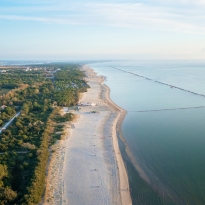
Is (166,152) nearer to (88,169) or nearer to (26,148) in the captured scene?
(88,169)

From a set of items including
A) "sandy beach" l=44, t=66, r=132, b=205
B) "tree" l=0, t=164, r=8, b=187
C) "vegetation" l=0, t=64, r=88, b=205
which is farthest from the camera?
"tree" l=0, t=164, r=8, b=187

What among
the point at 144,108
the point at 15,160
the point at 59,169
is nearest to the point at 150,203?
the point at 59,169

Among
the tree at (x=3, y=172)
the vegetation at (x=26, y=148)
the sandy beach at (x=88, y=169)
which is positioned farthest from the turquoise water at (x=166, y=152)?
the tree at (x=3, y=172)

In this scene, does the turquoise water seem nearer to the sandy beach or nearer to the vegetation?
the sandy beach

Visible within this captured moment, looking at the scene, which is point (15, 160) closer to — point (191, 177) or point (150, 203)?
point (150, 203)

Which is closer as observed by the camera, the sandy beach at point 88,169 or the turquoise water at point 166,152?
the sandy beach at point 88,169

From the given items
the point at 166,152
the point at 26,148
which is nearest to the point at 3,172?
the point at 26,148

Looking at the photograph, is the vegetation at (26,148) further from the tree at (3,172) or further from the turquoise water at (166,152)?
the turquoise water at (166,152)

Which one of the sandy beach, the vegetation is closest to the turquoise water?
the sandy beach
